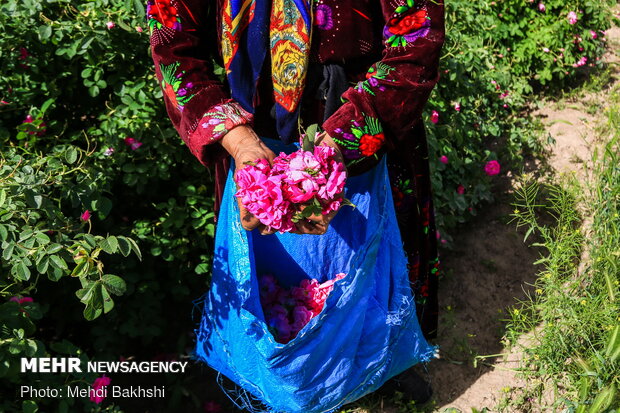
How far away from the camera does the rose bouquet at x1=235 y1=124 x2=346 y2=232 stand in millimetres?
1533

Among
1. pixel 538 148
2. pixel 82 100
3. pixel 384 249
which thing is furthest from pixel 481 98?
pixel 82 100

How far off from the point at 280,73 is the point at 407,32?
344 millimetres

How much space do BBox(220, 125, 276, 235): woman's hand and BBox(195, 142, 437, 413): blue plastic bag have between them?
7.4 inches

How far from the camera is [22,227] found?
1874 mm

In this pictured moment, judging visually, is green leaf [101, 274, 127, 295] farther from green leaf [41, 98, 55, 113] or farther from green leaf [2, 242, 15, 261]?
green leaf [41, 98, 55, 113]

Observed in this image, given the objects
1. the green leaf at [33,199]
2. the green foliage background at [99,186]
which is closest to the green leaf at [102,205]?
the green foliage background at [99,186]

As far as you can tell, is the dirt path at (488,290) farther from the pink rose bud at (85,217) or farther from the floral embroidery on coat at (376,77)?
the pink rose bud at (85,217)

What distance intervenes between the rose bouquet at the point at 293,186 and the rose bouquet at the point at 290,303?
1.49 feet

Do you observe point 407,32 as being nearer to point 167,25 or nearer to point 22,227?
point 167,25

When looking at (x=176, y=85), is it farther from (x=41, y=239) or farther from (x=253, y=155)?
(x=41, y=239)

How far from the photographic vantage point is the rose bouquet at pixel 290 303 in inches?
78.5

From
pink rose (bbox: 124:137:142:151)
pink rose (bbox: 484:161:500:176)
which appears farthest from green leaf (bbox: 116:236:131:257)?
pink rose (bbox: 484:161:500:176)

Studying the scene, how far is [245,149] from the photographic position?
167 centimetres

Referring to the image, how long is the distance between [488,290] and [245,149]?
182 cm
